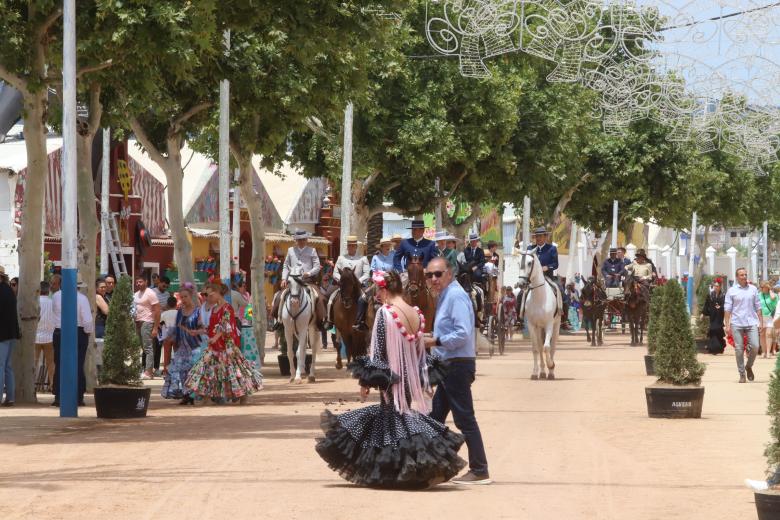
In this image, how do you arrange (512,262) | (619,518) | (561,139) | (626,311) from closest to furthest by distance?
Answer: (619,518)
(626,311)
(561,139)
(512,262)

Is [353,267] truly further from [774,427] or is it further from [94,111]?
[774,427]

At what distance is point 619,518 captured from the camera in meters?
11.8

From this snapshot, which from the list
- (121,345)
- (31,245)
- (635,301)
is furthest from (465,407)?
(635,301)

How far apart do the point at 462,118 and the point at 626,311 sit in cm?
718

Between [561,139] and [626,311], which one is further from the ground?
[561,139]

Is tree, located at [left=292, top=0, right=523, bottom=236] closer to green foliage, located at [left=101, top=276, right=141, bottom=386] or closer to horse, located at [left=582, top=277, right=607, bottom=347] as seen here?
horse, located at [left=582, top=277, right=607, bottom=347]

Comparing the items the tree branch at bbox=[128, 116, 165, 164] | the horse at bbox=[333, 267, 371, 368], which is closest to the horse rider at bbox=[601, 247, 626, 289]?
the tree branch at bbox=[128, 116, 165, 164]

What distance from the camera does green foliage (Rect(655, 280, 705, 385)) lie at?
2017cm

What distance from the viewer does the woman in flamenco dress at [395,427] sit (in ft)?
43.2

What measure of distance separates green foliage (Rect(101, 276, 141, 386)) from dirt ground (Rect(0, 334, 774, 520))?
0.63 m

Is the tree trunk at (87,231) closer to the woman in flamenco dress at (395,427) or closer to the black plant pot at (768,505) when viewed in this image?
the woman in flamenco dress at (395,427)

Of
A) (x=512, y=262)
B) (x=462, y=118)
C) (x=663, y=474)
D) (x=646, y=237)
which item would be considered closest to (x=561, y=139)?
(x=462, y=118)

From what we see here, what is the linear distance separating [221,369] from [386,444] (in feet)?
34.0

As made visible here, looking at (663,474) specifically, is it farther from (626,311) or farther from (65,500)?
(626,311)
